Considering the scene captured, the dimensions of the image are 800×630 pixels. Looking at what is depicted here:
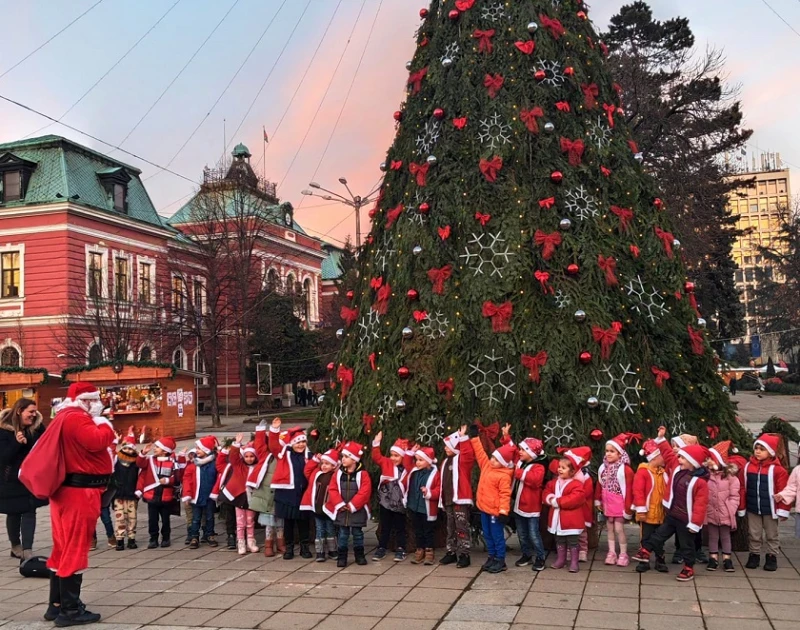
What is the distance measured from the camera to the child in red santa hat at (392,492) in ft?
25.7

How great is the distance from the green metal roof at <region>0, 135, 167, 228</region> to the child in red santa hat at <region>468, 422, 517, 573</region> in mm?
32083

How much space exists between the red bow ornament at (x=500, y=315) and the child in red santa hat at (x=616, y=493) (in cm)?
166

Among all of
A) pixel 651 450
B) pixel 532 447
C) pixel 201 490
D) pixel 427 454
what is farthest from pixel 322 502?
pixel 651 450

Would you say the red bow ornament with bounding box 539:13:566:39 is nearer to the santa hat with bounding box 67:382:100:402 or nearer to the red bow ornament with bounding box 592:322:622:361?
the red bow ornament with bounding box 592:322:622:361

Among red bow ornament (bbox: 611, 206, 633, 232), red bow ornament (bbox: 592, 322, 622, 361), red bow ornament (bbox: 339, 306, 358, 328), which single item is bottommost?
red bow ornament (bbox: 592, 322, 622, 361)

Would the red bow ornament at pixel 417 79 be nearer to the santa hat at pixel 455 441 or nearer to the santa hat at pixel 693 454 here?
the santa hat at pixel 455 441

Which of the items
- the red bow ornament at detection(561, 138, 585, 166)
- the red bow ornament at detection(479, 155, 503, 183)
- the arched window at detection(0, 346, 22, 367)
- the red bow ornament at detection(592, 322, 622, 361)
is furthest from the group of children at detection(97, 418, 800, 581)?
the arched window at detection(0, 346, 22, 367)

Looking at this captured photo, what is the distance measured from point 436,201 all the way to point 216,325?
30.0 m

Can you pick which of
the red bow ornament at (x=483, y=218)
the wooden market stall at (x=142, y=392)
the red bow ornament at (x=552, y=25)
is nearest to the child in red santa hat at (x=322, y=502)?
the red bow ornament at (x=483, y=218)

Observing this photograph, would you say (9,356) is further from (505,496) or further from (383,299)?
(505,496)

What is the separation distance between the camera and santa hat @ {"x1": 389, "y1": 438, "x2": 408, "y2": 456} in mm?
7922

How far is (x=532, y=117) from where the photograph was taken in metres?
8.61

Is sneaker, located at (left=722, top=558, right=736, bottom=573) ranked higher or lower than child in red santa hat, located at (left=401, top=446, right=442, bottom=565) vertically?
lower

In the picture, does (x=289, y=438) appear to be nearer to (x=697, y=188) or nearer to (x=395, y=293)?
(x=395, y=293)
